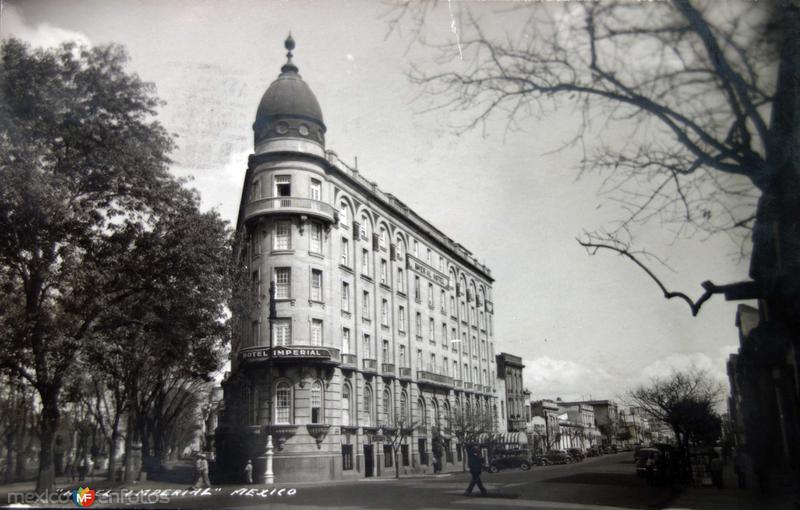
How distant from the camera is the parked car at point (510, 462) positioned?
3217 centimetres

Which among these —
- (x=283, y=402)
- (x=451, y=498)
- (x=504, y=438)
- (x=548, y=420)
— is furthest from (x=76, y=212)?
(x=548, y=420)

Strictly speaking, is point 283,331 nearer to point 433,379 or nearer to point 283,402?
point 283,402

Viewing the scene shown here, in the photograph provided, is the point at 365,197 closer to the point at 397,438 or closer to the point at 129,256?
the point at 397,438

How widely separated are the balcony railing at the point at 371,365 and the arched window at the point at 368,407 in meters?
0.98

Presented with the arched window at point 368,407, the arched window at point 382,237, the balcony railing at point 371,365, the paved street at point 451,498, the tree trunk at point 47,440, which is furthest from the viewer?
the arched window at point 382,237

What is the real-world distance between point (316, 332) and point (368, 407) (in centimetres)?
630

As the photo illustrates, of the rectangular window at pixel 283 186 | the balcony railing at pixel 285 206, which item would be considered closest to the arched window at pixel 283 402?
the balcony railing at pixel 285 206

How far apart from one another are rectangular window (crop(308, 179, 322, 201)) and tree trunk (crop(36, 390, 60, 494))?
1782cm

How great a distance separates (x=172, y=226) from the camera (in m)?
20.5

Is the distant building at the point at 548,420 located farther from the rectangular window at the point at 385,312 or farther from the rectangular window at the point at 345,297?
the rectangular window at the point at 345,297

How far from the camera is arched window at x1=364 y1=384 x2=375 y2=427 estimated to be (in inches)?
1489

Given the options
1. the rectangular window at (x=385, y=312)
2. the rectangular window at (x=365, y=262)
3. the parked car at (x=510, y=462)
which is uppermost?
the rectangular window at (x=365, y=262)

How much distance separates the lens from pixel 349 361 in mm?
36594

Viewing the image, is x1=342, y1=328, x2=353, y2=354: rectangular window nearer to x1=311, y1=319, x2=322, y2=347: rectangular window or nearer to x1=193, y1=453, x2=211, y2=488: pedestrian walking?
x1=311, y1=319, x2=322, y2=347: rectangular window
